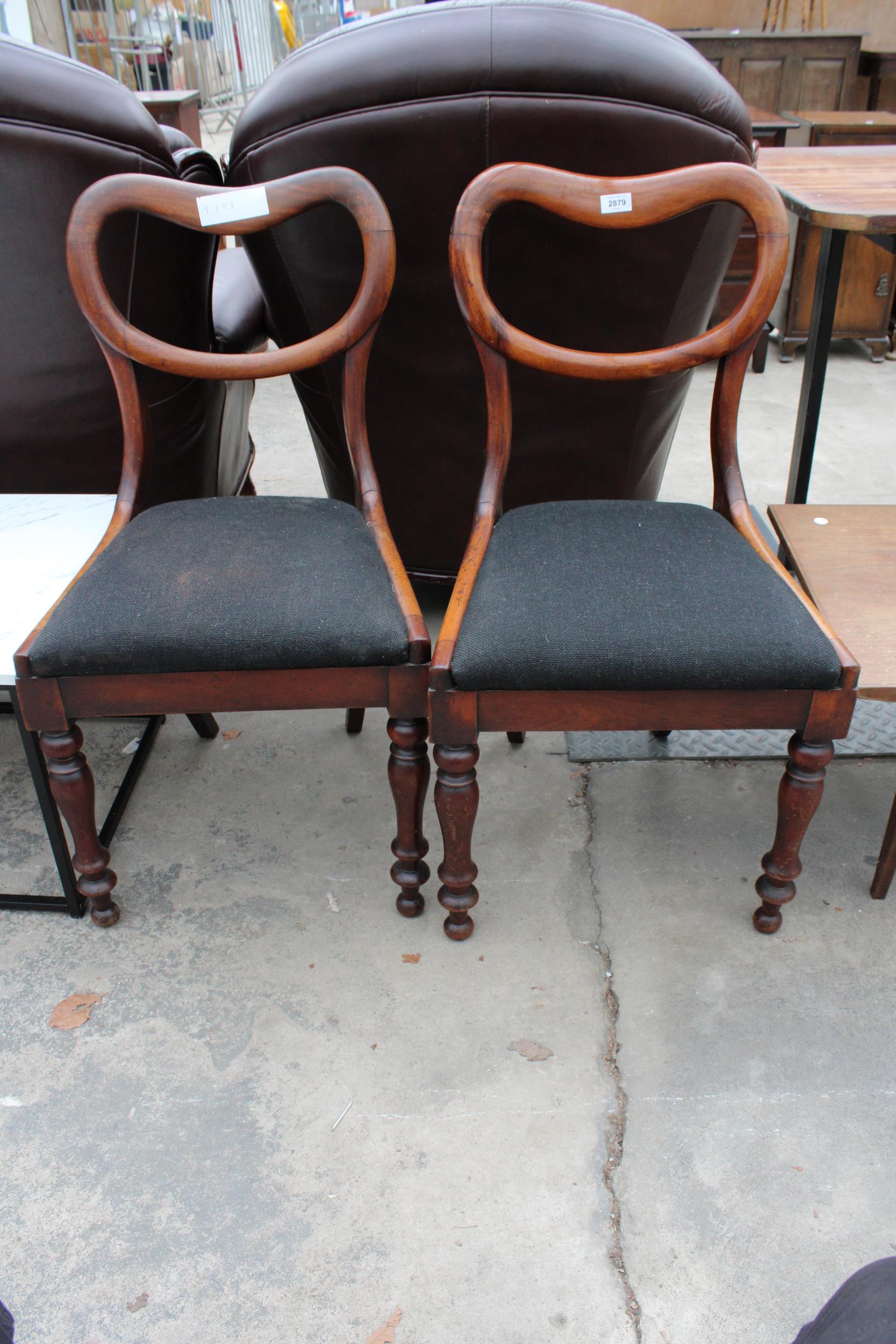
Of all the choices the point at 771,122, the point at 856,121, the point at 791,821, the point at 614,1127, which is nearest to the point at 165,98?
the point at 771,122

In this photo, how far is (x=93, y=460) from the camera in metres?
1.76

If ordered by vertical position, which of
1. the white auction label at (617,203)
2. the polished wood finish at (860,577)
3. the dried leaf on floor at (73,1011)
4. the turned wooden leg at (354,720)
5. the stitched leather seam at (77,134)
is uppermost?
the stitched leather seam at (77,134)

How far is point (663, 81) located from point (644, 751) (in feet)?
3.75

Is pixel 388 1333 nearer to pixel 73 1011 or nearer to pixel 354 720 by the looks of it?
pixel 73 1011

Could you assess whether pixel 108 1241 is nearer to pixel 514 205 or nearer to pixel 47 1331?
pixel 47 1331

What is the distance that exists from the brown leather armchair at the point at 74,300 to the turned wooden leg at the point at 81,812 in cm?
62

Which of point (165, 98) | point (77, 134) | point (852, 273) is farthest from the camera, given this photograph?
point (165, 98)

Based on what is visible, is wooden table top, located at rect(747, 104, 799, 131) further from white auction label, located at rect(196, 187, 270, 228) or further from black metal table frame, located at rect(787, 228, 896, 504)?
white auction label, located at rect(196, 187, 270, 228)

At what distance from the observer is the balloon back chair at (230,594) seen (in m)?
1.25

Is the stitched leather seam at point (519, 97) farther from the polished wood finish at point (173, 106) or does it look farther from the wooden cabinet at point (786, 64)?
the wooden cabinet at point (786, 64)

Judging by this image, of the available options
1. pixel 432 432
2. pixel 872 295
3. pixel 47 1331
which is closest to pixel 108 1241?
pixel 47 1331

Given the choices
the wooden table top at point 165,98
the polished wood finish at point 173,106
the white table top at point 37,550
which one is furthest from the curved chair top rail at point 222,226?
the wooden table top at point 165,98

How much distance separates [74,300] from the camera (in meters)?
1.59

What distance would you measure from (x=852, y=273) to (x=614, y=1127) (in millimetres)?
3557
